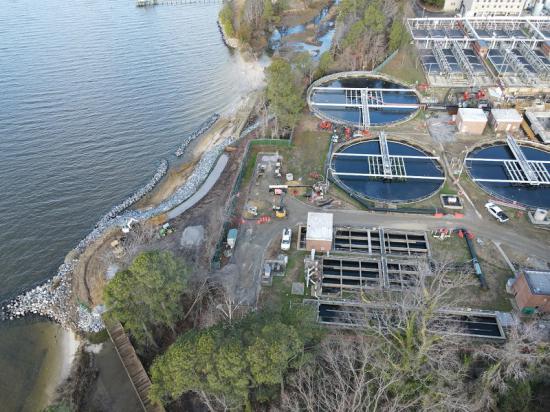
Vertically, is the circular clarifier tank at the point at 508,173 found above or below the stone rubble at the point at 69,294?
above

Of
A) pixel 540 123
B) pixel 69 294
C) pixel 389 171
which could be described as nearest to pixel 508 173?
pixel 540 123

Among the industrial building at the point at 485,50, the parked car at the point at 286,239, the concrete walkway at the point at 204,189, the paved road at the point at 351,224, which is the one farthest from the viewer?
the industrial building at the point at 485,50

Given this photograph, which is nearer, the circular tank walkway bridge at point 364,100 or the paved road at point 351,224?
the paved road at point 351,224

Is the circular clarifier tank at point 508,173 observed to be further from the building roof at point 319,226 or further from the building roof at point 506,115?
the building roof at point 319,226

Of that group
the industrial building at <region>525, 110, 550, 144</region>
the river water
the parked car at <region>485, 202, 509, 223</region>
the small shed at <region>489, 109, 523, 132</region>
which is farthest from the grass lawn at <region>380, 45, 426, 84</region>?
the parked car at <region>485, 202, 509, 223</region>

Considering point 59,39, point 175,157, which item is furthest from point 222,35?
point 175,157

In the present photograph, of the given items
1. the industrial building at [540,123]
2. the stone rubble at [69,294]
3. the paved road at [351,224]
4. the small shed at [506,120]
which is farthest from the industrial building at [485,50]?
the stone rubble at [69,294]
